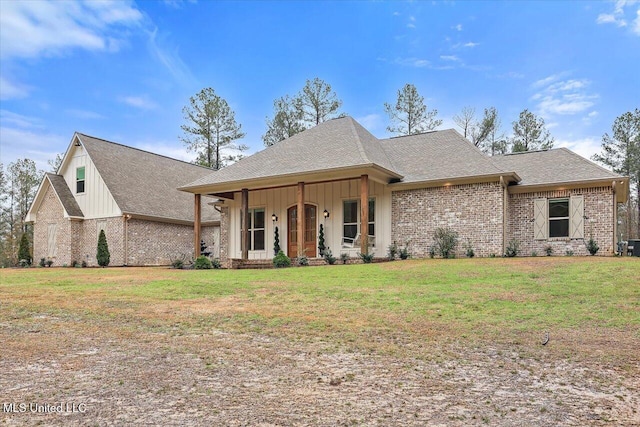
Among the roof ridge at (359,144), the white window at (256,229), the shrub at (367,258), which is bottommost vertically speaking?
the shrub at (367,258)

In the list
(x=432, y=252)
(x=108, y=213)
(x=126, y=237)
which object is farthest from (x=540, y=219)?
(x=108, y=213)

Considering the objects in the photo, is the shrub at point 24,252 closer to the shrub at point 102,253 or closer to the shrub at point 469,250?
the shrub at point 102,253

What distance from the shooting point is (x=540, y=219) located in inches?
696

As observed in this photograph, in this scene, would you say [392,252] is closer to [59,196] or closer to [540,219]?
[540,219]

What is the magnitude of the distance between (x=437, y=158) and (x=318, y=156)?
4.68m

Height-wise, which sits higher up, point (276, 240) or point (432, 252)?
point (276, 240)

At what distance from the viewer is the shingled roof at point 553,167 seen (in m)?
17.2

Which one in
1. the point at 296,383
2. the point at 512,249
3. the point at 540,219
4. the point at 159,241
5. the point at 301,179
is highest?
the point at 301,179

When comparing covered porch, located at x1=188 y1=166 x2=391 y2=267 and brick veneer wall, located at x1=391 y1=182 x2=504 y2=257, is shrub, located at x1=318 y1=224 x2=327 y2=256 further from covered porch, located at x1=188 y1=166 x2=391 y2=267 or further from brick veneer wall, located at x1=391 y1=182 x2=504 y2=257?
brick veneer wall, located at x1=391 y1=182 x2=504 y2=257

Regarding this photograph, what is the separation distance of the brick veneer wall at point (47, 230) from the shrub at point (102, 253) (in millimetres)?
2038

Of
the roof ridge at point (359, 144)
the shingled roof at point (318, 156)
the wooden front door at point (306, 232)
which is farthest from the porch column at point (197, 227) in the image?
the roof ridge at point (359, 144)

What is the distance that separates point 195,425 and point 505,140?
124ft

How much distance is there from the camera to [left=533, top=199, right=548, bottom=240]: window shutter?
17.6m

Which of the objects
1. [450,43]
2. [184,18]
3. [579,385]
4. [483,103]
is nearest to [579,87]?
[450,43]
